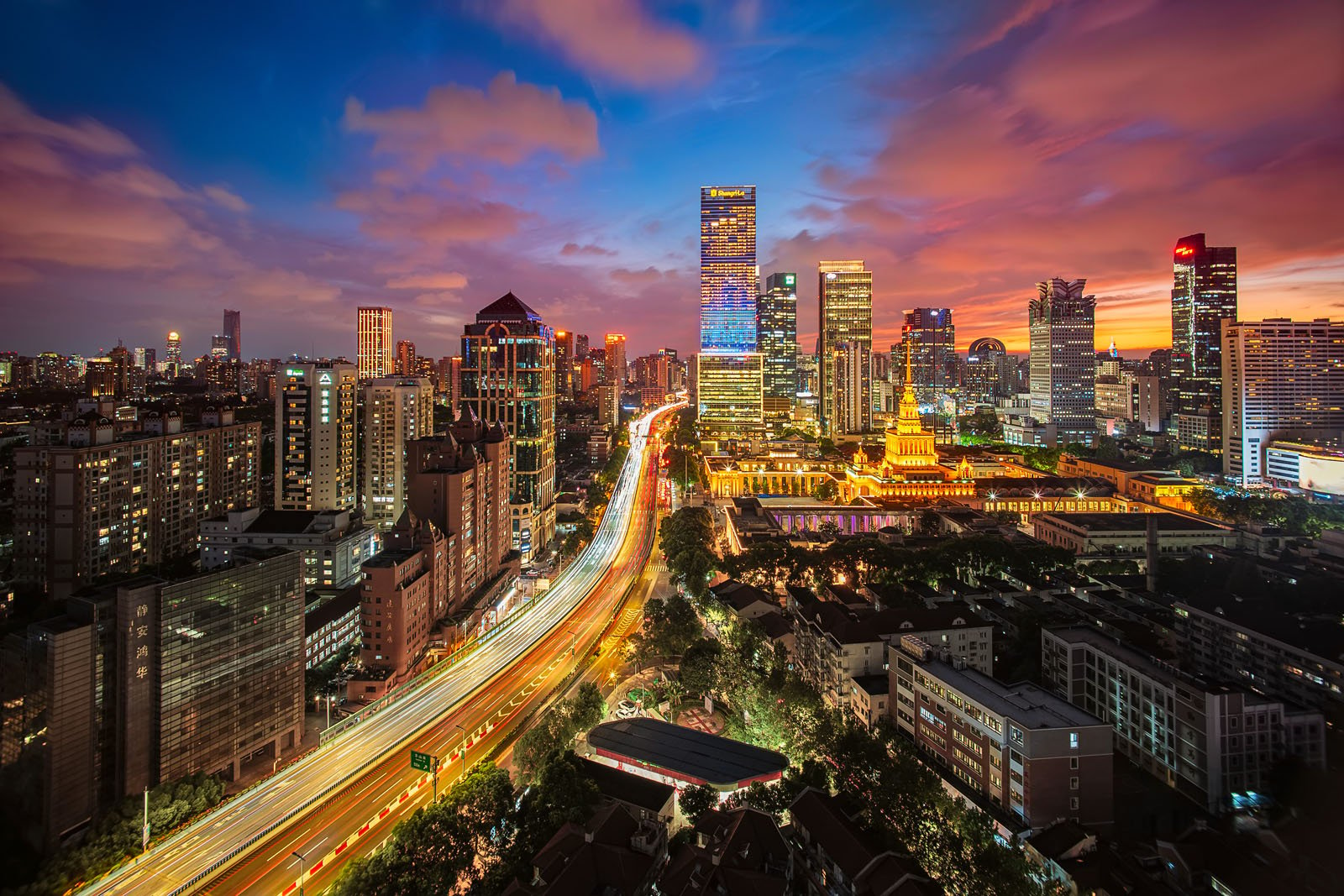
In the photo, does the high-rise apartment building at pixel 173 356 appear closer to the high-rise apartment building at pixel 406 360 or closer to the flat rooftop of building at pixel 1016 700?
the high-rise apartment building at pixel 406 360

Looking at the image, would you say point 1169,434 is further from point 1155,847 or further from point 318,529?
point 318,529

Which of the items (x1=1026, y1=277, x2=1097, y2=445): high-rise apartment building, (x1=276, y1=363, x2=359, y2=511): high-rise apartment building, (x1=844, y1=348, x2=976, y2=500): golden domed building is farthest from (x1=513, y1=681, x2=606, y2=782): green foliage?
(x1=1026, y1=277, x2=1097, y2=445): high-rise apartment building

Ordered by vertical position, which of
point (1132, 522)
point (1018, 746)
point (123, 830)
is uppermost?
point (1132, 522)

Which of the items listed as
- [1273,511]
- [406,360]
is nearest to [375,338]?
[406,360]

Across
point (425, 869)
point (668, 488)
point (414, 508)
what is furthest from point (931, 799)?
point (668, 488)

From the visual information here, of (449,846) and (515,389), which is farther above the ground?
(515,389)

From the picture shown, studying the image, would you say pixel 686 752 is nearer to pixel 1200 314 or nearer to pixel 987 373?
pixel 1200 314
